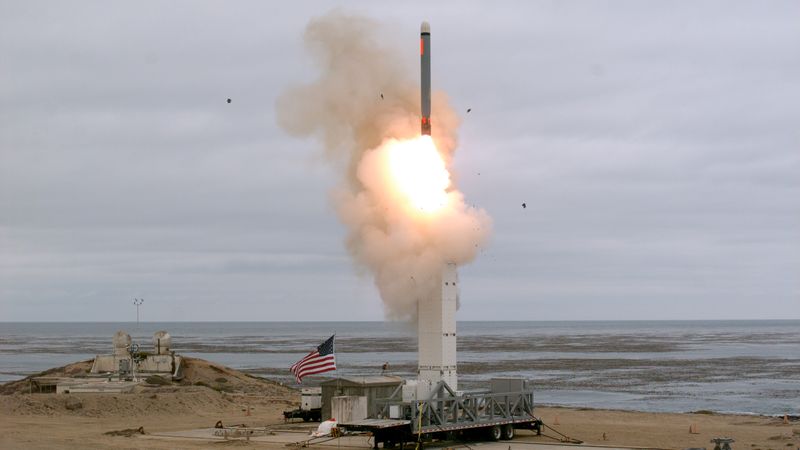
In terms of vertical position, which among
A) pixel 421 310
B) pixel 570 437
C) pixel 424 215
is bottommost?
pixel 570 437

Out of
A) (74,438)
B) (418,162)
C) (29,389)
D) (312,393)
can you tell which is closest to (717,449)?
(418,162)

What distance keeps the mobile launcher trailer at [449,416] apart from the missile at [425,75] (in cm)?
919

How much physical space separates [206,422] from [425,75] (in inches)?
685

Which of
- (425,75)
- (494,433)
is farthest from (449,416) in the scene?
(425,75)

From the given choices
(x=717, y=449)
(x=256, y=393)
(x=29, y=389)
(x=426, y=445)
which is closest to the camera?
(x=717, y=449)

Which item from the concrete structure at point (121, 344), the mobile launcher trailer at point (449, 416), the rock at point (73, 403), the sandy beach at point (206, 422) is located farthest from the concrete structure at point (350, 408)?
the concrete structure at point (121, 344)

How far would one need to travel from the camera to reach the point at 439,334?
126 ft

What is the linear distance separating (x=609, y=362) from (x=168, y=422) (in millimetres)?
63442

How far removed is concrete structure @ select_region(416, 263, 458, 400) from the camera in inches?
1502

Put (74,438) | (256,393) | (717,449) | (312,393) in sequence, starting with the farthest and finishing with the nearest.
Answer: (256,393) < (312,393) < (74,438) < (717,449)

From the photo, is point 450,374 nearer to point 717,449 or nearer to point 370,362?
point 717,449

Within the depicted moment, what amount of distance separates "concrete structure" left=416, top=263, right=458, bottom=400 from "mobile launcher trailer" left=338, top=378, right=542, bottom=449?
92cm

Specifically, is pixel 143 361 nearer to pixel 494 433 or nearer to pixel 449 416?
Answer: pixel 494 433

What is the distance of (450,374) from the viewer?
38250 millimetres
